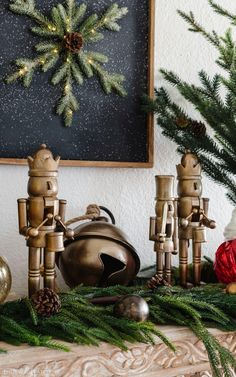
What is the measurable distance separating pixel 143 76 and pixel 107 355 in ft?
2.19

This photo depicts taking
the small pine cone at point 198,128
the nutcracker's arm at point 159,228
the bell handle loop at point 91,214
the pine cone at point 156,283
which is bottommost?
the pine cone at point 156,283

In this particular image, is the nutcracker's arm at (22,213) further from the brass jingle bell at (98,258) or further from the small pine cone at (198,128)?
the small pine cone at (198,128)

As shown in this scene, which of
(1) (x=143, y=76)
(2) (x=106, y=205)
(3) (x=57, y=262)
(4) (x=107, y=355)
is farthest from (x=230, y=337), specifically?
(1) (x=143, y=76)

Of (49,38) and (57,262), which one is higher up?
(49,38)

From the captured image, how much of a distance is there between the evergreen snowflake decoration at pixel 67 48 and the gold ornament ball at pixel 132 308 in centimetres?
47

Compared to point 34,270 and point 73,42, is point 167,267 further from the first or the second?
point 73,42

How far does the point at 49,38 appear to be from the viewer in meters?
1.10

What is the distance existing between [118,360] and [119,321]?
0.05 metres

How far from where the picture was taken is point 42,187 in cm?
82

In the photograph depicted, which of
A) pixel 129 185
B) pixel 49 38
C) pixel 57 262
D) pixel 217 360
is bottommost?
pixel 217 360

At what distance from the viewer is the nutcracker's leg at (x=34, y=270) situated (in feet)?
2.71

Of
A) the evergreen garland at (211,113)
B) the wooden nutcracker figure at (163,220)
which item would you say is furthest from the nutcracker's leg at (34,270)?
the evergreen garland at (211,113)

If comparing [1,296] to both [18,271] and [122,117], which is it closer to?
[18,271]

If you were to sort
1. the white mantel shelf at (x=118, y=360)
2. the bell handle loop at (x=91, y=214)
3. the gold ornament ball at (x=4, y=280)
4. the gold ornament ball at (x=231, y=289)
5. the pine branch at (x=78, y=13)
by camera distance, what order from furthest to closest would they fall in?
the pine branch at (x=78, y=13), the bell handle loop at (x=91, y=214), the gold ornament ball at (x=231, y=289), the gold ornament ball at (x=4, y=280), the white mantel shelf at (x=118, y=360)
